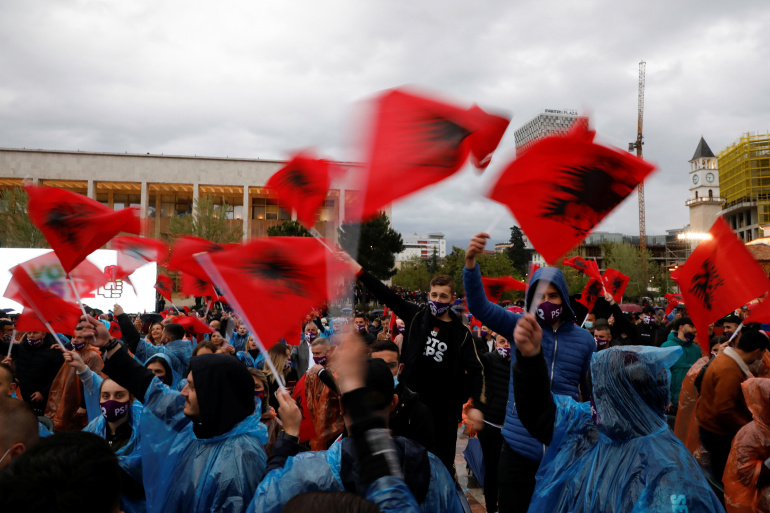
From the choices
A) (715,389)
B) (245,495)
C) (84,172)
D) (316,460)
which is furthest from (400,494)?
(84,172)

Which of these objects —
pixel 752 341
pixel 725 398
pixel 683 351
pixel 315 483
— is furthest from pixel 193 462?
pixel 683 351

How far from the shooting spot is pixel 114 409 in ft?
11.0

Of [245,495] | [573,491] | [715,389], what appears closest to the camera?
[573,491]

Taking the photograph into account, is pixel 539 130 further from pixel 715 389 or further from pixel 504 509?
pixel 715 389

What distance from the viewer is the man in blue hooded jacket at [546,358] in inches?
130

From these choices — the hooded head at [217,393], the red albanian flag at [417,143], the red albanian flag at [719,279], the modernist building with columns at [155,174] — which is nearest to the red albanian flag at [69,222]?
the hooded head at [217,393]

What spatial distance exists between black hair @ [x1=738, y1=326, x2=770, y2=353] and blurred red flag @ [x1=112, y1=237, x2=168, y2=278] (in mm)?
5719

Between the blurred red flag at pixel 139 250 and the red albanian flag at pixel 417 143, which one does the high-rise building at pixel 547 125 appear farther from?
the blurred red flag at pixel 139 250

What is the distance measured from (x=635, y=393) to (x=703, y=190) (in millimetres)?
126815

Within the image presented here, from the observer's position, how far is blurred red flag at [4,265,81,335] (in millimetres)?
4895

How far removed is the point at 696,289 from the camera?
450cm

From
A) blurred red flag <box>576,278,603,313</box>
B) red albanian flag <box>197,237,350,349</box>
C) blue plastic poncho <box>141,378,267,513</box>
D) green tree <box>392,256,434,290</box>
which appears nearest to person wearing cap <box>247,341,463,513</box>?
blue plastic poncho <box>141,378,267,513</box>

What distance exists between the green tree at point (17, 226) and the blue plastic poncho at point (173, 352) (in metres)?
33.4

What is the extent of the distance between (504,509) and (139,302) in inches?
709
